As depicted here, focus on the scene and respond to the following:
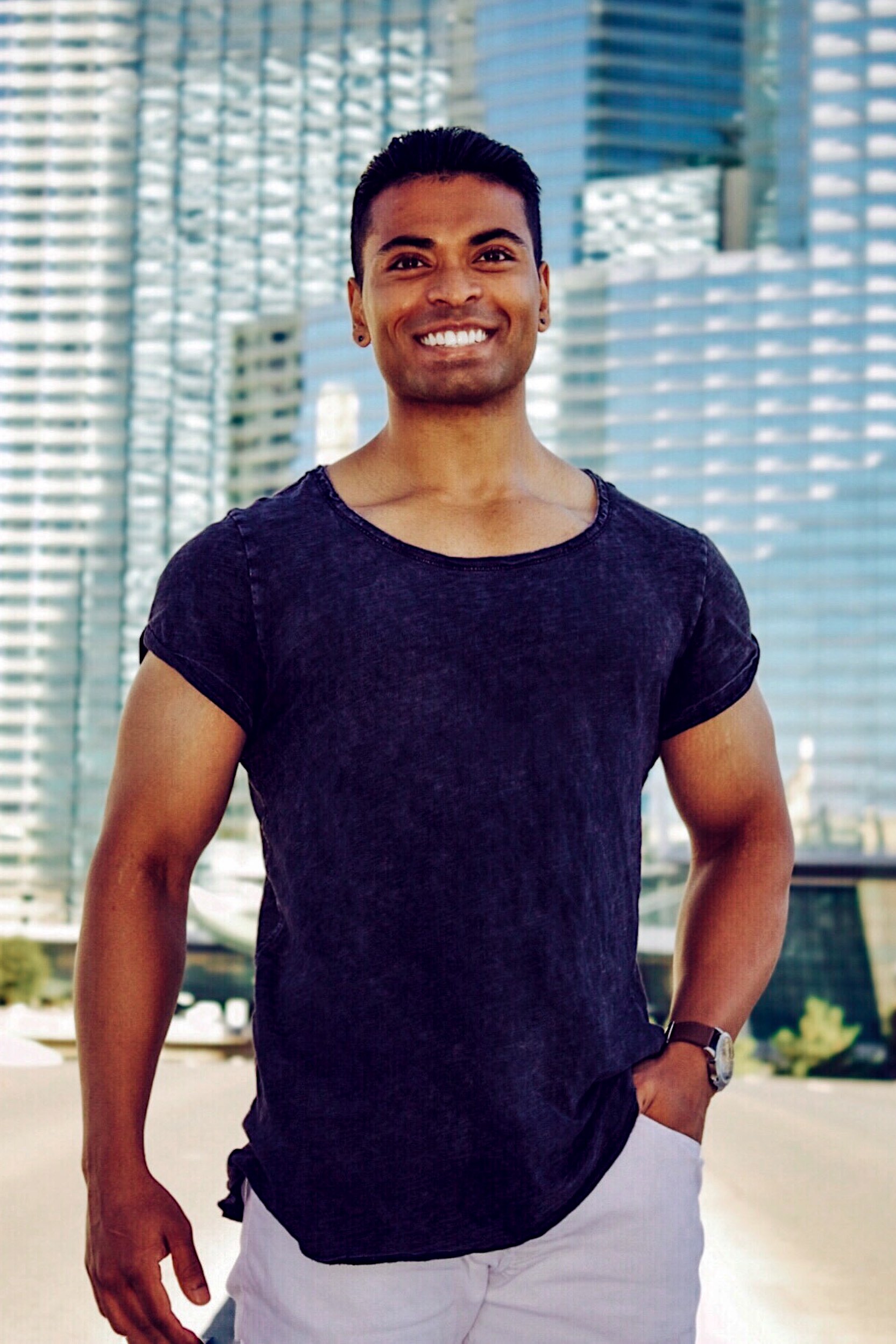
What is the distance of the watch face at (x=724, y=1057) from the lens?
1466 mm

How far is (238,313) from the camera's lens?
94.4 metres

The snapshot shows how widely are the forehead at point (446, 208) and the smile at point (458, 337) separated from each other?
107mm

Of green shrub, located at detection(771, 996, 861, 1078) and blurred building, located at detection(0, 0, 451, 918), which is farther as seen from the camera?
blurred building, located at detection(0, 0, 451, 918)

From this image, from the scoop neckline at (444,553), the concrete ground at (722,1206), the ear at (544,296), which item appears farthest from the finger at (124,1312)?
the concrete ground at (722,1206)

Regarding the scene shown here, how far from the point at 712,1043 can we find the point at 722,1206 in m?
2.84

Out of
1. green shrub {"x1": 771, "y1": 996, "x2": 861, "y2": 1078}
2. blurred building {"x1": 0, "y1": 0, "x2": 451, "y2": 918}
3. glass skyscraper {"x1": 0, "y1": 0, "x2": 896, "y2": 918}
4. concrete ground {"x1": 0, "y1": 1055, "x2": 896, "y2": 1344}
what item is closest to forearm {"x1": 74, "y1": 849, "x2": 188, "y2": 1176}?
concrete ground {"x1": 0, "y1": 1055, "x2": 896, "y2": 1344}

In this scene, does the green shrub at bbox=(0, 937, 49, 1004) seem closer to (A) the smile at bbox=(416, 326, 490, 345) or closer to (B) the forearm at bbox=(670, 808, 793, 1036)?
(B) the forearm at bbox=(670, 808, 793, 1036)

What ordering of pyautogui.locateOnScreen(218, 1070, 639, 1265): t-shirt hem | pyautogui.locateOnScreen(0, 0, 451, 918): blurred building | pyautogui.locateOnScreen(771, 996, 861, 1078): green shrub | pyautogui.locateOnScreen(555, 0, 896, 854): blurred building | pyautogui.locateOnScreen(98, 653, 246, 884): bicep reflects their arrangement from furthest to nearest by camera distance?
pyautogui.locateOnScreen(0, 0, 451, 918): blurred building < pyautogui.locateOnScreen(555, 0, 896, 854): blurred building < pyautogui.locateOnScreen(771, 996, 861, 1078): green shrub < pyautogui.locateOnScreen(98, 653, 246, 884): bicep < pyautogui.locateOnScreen(218, 1070, 639, 1265): t-shirt hem

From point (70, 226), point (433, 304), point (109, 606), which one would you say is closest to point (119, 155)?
point (70, 226)

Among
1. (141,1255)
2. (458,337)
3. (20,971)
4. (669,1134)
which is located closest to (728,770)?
(669,1134)

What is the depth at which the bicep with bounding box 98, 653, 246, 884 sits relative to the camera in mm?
1337

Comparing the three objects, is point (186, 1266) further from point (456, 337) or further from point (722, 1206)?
point (722, 1206)

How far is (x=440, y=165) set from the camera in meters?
1.52

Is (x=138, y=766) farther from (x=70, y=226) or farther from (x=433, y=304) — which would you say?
(x=70, y=226)
